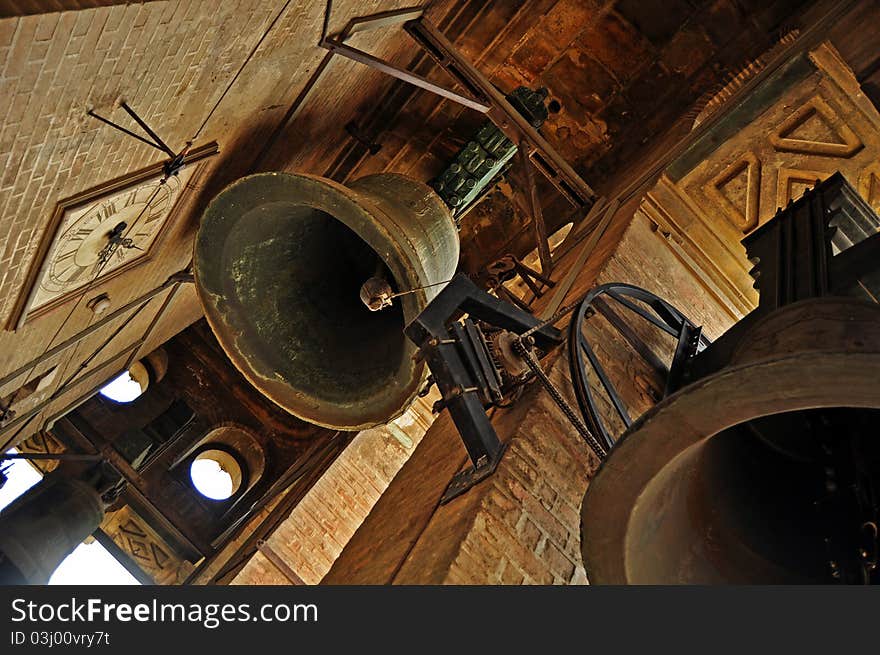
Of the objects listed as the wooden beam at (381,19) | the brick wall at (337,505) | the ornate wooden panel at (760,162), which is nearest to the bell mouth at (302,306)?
the wooden beam at (381,19)

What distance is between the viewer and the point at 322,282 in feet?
14.3

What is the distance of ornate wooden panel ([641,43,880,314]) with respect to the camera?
598 cm

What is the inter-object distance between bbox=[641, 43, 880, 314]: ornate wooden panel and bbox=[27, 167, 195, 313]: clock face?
10.3 feet

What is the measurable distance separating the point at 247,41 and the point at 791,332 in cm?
303

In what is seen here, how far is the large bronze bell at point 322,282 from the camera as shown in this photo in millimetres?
3678

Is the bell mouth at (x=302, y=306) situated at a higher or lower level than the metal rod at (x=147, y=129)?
lower

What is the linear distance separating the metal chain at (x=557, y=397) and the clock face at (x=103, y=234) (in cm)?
237

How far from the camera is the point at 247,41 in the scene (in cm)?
448

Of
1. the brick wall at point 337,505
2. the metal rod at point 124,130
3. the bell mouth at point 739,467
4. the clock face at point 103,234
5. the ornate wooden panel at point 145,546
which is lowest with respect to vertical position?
the bell mouth at point 739,467

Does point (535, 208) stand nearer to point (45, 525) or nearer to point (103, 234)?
point (103, 234)

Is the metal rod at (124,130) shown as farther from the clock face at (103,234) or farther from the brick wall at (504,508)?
the brick wall at (504,508)

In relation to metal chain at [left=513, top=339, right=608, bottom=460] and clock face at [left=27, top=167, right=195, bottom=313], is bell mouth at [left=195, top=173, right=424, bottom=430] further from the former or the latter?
clock face at [left=27, top=167, right=195, bottom=313]
